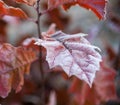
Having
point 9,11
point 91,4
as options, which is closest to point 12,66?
point 9,11

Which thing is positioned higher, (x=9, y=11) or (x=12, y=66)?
(x=9, y=11)

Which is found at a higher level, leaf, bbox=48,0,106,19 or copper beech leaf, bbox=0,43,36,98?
leaf, bbox=48,0,106,19

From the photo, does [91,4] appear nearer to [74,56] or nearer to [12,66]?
[74,56]

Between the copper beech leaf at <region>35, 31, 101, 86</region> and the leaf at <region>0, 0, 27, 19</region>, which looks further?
the leaf at <region>0, 0, 27, 19</region>

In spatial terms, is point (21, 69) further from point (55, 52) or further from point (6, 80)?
point (55, 52)

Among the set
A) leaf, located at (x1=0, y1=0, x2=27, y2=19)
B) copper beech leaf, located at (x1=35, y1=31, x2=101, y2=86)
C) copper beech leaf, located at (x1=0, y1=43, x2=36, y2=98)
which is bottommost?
copper beech leaf, located at (x1=0, y1=43, x2=36, y2=98)

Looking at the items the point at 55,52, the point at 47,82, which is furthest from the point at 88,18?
the point at 55,52
